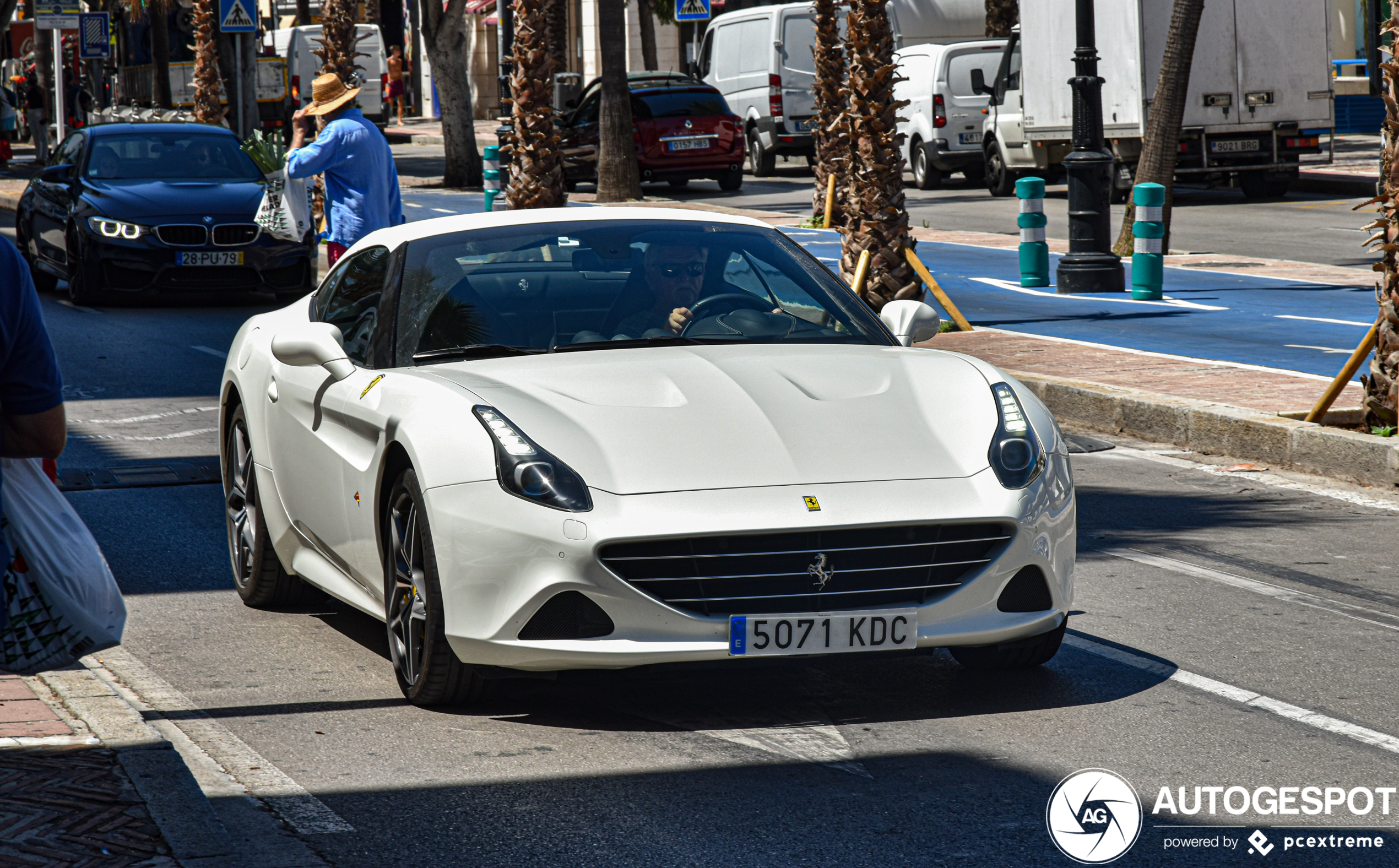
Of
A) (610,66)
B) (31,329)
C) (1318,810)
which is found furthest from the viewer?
(610,66)

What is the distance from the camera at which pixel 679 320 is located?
19.9 feet

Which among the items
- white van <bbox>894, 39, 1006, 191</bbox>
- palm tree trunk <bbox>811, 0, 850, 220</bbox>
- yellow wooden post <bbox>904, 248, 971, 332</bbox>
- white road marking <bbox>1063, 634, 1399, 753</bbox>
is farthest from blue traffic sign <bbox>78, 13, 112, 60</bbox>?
white road marking <bbox>1063, 634, 1399, 753</bbox>

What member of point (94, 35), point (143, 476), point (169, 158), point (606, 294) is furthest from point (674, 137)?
point (606, 294)

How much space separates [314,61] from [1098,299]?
1601 inches

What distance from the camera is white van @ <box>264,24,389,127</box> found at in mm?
53094

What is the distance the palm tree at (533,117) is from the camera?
2205 cm

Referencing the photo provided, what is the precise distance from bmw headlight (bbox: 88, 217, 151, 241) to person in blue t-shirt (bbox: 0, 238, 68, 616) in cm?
1360

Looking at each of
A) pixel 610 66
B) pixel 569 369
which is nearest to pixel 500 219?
pixel 569 369

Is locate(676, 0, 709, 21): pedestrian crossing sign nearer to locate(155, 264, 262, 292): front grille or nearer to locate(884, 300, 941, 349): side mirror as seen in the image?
locate(155, 264, 262, 292): front grille

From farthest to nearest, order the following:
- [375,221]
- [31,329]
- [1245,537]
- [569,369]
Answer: [375,221] → [1245,537] → [569,369] → [31,329]

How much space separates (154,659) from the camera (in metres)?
6.21

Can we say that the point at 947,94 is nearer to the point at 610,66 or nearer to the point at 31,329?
the point at 610,66

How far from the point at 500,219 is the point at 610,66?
22.0 m

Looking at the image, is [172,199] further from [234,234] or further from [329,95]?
[329,95]
